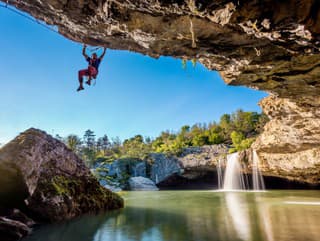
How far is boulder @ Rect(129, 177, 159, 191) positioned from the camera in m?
28.1

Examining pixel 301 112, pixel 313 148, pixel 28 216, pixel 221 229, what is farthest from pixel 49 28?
pixel 313 148

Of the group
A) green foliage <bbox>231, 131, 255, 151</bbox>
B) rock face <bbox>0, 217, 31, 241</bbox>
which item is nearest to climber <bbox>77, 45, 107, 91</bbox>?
rock face <bbox>0, 217, 31, 241</bbox>

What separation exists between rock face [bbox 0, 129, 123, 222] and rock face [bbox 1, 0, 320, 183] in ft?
11.4

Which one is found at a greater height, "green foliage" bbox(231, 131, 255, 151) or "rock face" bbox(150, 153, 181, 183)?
"green foliage" bbox(231, 131, 255, 151)

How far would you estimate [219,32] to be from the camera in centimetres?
487

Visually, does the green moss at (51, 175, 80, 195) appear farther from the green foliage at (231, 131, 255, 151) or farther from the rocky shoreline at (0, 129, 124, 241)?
the green foliage at (231, 131, 255, 151)

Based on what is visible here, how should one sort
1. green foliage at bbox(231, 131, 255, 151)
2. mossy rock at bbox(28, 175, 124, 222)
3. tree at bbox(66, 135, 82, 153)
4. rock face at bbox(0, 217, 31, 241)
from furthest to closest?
tree at bbox(66, 135, 82, 153), green foliage at bbox(231, 131, 255, 151), mossy rock at bbox(28, 175, 124, 222), rock face at bbox(0, 217, 31, 241)

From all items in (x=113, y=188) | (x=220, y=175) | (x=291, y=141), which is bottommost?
(x=113, y=188)

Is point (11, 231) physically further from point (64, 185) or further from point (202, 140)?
point (202, 140)

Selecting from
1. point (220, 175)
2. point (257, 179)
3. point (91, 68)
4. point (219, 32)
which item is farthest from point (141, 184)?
point (219, 32)

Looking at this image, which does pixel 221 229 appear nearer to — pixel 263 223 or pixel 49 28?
pixel 263 223

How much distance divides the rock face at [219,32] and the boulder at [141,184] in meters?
22.5

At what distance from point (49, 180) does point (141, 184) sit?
21.8 m

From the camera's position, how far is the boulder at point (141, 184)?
1107 inches
